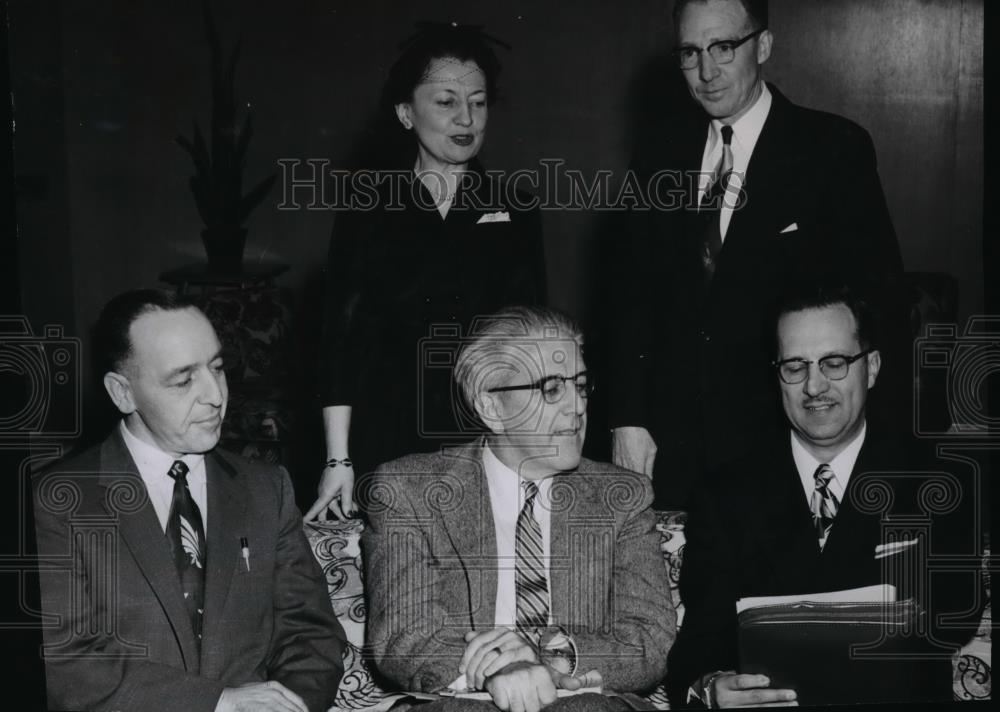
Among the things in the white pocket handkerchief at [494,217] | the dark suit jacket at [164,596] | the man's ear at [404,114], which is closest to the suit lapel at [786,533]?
the white pocket handkerchief at [494,217]

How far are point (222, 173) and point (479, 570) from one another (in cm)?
127

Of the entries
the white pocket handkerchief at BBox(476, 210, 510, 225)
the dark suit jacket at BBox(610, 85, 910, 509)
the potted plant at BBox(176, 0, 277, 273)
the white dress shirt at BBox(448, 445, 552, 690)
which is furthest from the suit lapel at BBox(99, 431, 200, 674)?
the dark suit jacket at BBox(610, 85, 910, 509)

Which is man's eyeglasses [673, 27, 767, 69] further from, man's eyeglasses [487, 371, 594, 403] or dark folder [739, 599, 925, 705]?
dark folder [739, 599, 925, 705]

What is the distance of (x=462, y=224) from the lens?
318cm

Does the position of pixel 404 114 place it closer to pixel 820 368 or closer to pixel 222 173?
pixel 222 173

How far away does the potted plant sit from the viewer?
10.2 feet

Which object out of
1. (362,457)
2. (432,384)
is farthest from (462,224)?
(362,457)

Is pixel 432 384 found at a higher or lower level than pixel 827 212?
lower

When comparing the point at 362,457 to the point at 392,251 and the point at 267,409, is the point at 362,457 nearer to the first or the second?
the point at 267,409

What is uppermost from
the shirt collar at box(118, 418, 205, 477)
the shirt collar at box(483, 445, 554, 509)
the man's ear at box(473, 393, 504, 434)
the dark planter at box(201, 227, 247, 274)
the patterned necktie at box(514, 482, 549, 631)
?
the dark planter at box(201, 227, 247, 274)

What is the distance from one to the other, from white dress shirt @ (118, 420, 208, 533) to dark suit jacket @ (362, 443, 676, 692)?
1.47 feet

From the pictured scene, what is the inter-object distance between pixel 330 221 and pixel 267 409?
1.78 feet

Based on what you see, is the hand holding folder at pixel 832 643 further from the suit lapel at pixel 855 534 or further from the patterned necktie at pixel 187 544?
the patterned necktie at pixel 187 544

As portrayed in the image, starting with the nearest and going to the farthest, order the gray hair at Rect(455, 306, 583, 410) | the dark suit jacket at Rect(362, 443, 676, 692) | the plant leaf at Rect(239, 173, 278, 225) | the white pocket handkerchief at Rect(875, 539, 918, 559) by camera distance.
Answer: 1. the dark suit jacket at Rect(362, 443, 676, 692)
2. the gray hair at Rect(455, 306, 583, 410)
3. the plant leaf at Rect(239, 173, 278, 225)
4. the white pocket handkerchief at Rect(875, 539, 918, 559)
